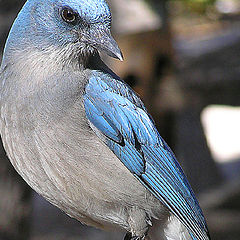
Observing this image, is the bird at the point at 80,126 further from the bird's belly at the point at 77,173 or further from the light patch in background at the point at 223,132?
the light patch in background at the point at 223,132

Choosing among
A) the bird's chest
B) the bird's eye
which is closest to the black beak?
the bird's eye

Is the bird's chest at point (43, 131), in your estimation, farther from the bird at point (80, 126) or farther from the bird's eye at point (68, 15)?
the bird's eye at point (68, 15)

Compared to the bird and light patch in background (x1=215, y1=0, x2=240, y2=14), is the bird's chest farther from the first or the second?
light patch in background (x1=215, y1=0, x2=240, y2=14)

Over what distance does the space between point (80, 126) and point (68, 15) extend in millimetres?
553

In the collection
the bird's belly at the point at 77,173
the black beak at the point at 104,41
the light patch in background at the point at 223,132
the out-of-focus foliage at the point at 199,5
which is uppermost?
the black beak at the point at 104,41

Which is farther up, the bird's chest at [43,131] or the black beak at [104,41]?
the black beak at [104,41]

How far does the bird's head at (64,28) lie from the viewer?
128 inches

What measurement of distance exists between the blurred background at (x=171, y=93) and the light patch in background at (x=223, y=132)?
1.95 m

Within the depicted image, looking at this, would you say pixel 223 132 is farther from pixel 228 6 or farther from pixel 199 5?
pixel 199 5

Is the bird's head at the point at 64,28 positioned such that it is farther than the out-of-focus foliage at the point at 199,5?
No

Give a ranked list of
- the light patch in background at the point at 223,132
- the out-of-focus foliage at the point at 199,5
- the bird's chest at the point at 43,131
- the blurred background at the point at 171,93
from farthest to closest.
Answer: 1. the light patch in background at the point at 223,132
2. the out-of-focus foliage at the point at 199,5
3. the blurred background at the point at 171,93
4. the bird's chest at the point at 43,131

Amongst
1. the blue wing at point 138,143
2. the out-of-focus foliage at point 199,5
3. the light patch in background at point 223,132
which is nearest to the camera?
the blue wing at point 138,143

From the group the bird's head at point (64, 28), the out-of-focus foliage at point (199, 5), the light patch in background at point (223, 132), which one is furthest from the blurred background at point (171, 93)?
the bird's head at point (64, 28)

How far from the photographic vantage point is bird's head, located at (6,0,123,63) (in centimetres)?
325
